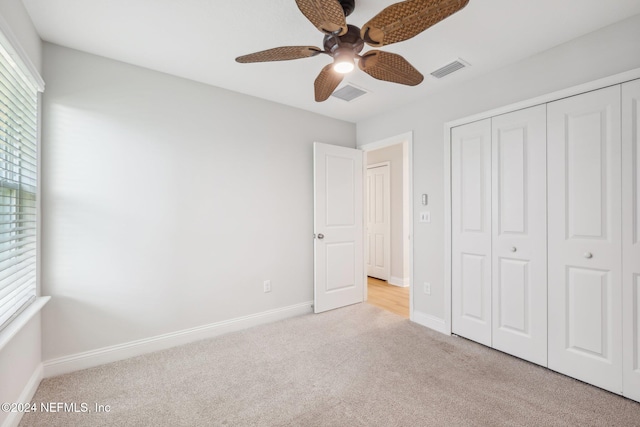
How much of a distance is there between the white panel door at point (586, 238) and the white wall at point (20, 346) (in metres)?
3.41

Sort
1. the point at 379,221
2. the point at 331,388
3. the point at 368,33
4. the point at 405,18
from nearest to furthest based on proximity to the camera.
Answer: the point at 405,18 < the point at 368,33 < the point at 331,388 < the point at 379,221

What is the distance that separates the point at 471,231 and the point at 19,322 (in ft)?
10.8

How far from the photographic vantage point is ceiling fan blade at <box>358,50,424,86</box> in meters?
1.57

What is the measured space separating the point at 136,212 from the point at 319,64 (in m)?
1.97

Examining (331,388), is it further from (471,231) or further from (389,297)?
(389,297)

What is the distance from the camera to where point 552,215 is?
2160mm

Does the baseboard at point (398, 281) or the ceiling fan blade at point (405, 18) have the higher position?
the ceiling fan blade at point (405, 18)

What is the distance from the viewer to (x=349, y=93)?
296cm

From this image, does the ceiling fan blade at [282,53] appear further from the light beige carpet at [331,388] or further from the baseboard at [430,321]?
the baseboard at [430,321]

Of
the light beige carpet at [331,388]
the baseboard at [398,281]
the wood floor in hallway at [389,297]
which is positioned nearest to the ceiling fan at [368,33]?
the light beige carpet at [331,388]

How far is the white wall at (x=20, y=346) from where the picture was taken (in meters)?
1.48

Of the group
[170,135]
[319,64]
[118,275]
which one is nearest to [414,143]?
[319,64]

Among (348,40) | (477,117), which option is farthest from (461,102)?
(348,40)

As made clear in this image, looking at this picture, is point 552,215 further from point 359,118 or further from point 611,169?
point 359,118
